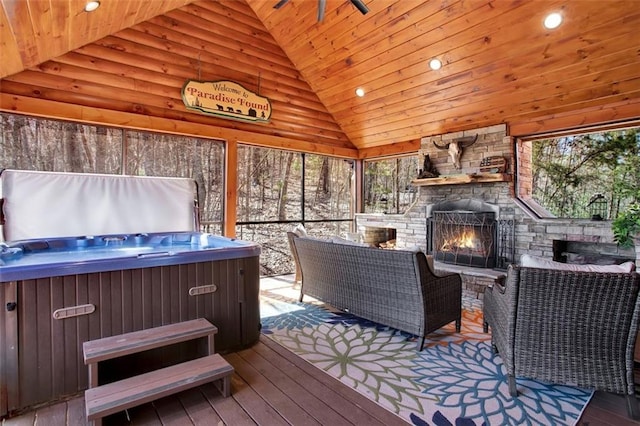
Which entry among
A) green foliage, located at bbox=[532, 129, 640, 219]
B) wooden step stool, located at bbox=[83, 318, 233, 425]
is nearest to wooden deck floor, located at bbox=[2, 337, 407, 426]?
wooden step stool, located at bbox=[83, 318, 233, 425]

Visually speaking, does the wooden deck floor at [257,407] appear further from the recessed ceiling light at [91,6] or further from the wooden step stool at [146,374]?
the recessed ceiling light at [91,6]

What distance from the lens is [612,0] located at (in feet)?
10.3

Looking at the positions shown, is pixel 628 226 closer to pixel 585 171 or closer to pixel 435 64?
pixel 585 171

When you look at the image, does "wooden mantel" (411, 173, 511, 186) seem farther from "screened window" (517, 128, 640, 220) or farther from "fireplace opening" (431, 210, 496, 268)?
"fireplace opening" (431, 210, 496, 268)

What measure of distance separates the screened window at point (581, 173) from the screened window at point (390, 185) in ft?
6.40

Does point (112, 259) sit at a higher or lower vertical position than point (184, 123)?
lower

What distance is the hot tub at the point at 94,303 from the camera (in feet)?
6.72

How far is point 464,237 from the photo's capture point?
5332 millimetres

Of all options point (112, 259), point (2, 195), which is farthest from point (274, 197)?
point (112, 259)

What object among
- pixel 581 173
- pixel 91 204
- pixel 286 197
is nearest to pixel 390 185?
pixel 286 197

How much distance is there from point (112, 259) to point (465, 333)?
3.27 metres

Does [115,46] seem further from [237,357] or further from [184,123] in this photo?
[237,357]

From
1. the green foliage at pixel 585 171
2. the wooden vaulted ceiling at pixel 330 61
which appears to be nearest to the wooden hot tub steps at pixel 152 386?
the wooden vaulted ceiling at pixel 330 61

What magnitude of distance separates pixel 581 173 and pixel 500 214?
48.0 inches
